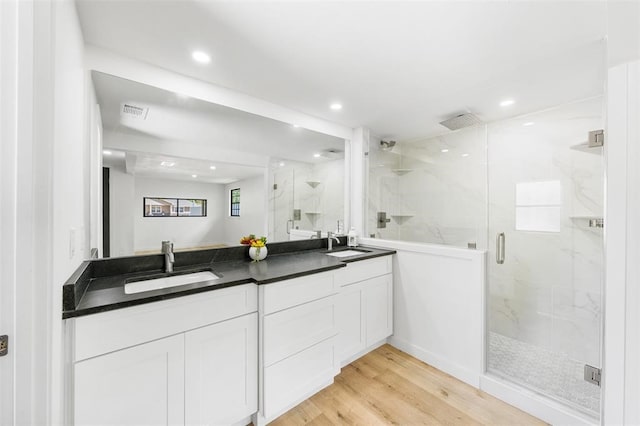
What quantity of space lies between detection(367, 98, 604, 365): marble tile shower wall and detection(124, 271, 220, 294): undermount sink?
6.06 ft

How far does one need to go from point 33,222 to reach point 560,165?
11.0 ft

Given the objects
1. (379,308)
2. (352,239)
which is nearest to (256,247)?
(352,239)

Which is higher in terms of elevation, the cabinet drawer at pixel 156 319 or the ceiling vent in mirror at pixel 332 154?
the ceiling vent in mirror at pixel 332 154

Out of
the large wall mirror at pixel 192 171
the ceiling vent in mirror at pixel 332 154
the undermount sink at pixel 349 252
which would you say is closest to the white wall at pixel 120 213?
the large wall mirror at pixel 192 171

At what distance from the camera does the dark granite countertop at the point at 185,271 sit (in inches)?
45.9

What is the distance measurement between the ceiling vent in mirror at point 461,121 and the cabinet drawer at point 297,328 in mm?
2021

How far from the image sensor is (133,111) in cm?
176

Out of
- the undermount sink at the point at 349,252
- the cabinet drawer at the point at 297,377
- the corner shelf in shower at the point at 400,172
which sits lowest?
the cabinet drawer at the point at 297,377

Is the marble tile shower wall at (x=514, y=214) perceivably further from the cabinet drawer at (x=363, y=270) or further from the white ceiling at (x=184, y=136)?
the white ceiling at (x=184, y=136)

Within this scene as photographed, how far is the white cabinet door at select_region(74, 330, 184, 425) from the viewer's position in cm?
112

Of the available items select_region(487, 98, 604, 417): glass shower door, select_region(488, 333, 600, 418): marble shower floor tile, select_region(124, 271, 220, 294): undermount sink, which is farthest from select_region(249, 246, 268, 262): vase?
select_region(488, 333, 600, 418): marble shower floor tile

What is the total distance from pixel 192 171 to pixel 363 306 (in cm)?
179

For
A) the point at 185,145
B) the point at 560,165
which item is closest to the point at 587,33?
the point at 560,165

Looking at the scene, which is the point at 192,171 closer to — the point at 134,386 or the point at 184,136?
the point at 184,136
